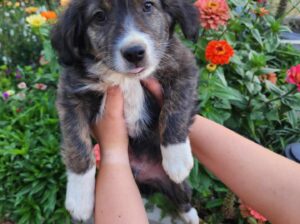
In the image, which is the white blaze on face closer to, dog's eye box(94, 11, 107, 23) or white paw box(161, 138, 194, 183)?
dog's eye box(94, 11, 107, 23)

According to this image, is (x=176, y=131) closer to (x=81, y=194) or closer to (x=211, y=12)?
(x=81, y=194)

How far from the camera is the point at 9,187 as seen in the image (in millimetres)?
3062

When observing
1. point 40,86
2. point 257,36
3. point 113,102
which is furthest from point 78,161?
point 257,36

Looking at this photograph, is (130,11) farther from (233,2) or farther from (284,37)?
(284,37)

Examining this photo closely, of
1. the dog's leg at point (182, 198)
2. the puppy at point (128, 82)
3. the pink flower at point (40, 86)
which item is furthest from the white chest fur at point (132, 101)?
the pink flower at point (40, 86)

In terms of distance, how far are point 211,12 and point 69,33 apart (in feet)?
3.16

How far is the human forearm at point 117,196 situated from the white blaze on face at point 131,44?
0.49 meters

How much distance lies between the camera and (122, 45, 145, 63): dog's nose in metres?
1.87

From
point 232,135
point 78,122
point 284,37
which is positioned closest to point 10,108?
point 78,122

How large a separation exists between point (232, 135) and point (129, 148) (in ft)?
2.27

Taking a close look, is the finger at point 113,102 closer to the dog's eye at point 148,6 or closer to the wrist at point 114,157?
the wrist at point 114,157

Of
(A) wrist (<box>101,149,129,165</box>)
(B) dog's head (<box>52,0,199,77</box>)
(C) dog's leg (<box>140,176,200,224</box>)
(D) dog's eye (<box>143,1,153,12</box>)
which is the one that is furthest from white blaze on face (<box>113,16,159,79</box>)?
(C) dog's leg (<box>140,176,200,224</box>)

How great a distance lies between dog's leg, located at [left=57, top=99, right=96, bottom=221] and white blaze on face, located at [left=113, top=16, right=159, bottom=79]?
44cm

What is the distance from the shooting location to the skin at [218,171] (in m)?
1.77
